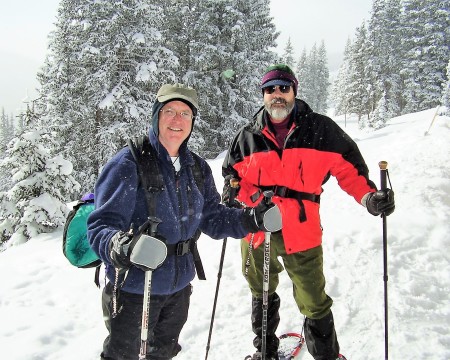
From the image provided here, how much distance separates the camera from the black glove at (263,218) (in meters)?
2.85

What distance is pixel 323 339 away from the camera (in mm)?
3375

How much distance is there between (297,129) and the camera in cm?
337

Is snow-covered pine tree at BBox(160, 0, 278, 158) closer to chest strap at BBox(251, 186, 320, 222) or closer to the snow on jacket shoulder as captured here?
chest strap at BBox(251, 186, 320, 222)

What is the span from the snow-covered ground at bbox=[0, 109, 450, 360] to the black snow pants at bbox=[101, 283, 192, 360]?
1.46m

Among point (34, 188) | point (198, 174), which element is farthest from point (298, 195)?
point (34, 188)

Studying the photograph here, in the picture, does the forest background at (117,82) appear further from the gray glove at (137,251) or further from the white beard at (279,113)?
the gray glove at (137,251)

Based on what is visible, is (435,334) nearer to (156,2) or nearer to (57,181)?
(57,181)

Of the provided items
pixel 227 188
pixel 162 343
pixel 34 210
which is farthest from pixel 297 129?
pixel 34 210

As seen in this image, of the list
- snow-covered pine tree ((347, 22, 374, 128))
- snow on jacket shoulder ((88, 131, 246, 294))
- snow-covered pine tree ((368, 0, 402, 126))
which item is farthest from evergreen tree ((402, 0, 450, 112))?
snow on jacket shoulder ((88, 131, 246, 294))

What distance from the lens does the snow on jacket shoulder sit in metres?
2.28

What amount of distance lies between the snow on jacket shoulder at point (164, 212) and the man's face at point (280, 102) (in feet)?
3.32

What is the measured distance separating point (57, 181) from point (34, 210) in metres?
1.12

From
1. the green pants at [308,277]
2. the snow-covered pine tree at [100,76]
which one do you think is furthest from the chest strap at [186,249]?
the snow-covered pine tree at [100,76]

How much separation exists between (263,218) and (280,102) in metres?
1.33
